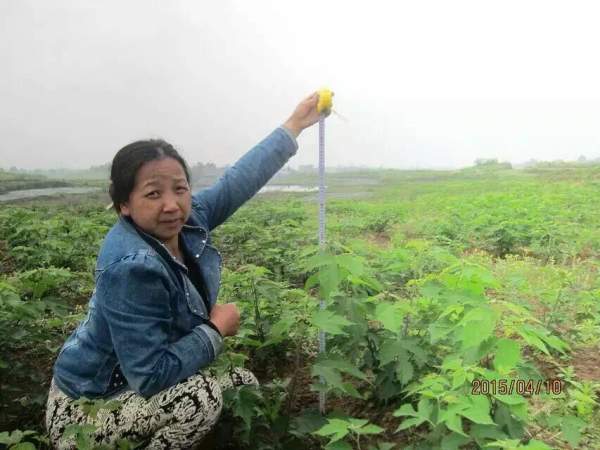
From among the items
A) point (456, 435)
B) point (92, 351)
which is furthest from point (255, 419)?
point (456, 435)

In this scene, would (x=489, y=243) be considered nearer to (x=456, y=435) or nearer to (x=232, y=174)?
(x=232, y=174)

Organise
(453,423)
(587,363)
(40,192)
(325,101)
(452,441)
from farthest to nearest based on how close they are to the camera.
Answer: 1. (40,192)
2. (587,363)
3. (325,101)
4. (452,441)
5. (453,423)

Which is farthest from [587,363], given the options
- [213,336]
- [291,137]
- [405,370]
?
[213,336]

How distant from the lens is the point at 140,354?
5.01ft

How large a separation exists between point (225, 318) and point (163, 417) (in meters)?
0.36

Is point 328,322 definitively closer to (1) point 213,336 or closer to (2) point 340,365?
(2) point 340,365

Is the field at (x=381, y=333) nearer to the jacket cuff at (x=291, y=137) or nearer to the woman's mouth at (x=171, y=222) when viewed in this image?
the woman's mouth at (x=171, y=222)

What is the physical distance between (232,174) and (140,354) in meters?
0.87

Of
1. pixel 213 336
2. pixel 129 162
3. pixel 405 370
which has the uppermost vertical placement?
pixel 129 162

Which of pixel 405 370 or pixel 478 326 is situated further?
pixel 405 370

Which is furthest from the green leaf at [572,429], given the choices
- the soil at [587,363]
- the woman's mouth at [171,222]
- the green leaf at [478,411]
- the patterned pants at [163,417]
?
the woman's mouth at [171,222]

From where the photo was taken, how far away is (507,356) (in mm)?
1287

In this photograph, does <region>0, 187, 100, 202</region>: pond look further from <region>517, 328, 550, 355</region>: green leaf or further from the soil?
<region>517, 328, 550, 355</region>: green leaf

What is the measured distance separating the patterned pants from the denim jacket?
0.06m
